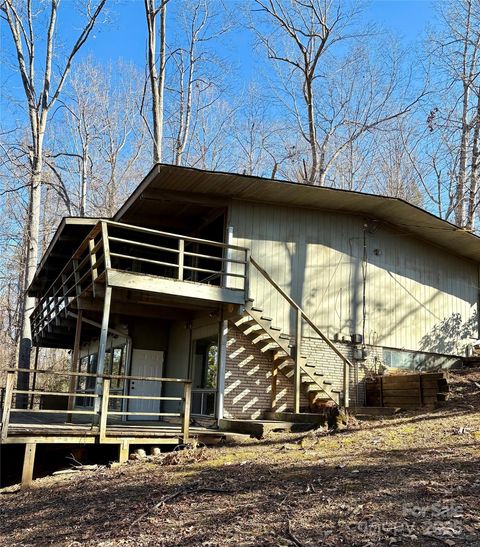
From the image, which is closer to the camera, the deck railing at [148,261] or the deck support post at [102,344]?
the deck support post at [102,344]

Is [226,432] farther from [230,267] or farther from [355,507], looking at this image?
[355,507]

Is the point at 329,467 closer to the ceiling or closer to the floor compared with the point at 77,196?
closer to the floor

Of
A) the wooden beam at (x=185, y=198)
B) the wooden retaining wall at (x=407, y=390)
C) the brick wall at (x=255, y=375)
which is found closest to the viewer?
the wooden retaining wall at (x=407, y=390)

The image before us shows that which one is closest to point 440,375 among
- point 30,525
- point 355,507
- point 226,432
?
point 226,432

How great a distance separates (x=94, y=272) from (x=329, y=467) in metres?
6.81

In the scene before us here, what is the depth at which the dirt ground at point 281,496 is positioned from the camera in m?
5.52

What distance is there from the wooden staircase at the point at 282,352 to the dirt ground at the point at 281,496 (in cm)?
286

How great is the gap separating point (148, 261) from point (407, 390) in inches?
270

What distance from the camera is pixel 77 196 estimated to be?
115ft

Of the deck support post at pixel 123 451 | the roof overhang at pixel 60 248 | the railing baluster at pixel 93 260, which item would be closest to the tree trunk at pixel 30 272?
the roof overhang at pixel 60 248

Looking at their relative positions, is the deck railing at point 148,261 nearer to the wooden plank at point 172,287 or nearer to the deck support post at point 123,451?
the wooden plank at point 172,287

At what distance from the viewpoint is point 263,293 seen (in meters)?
14.3

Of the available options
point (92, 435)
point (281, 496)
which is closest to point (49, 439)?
point (92, 435)

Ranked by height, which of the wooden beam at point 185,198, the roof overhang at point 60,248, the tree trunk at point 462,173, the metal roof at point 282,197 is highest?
the tree trunk at point 462,173
